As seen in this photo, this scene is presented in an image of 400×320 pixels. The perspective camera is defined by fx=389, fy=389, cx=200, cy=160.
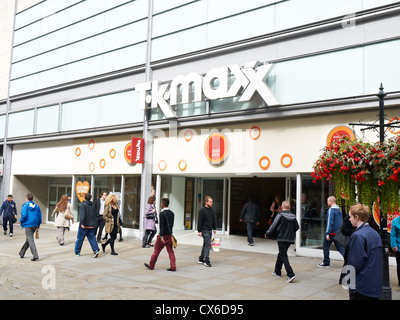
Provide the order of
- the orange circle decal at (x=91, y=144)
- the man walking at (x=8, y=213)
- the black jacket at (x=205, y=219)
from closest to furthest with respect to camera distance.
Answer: the black jacket at (x=205, y=219) < the man walking at (x=8, y=213) < the orange circle decal at (x=91, y=144)

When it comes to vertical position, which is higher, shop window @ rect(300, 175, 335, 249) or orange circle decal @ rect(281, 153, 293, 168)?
orange circle decal @ rect(281, 153, 293, 168)

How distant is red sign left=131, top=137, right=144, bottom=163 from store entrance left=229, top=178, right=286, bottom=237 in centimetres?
432

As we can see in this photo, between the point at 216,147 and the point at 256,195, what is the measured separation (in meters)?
5.00

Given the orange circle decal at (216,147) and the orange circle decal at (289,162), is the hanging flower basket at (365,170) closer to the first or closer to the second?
the orange circle decal at (289,162)

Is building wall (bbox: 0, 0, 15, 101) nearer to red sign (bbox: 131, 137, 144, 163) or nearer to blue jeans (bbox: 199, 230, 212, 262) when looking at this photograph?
red sign (bbox: 131, 137, 144, 163)

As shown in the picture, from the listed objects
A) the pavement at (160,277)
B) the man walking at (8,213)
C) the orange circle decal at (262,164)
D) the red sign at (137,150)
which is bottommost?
the pavement at (160,277)

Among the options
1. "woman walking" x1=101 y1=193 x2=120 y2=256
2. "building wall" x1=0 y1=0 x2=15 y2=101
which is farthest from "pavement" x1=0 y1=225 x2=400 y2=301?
"building wall" x1=0 y1=0 x2=15 y2=101

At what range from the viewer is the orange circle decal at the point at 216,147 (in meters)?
13.5

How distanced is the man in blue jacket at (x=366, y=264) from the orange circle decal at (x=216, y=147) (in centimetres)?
892

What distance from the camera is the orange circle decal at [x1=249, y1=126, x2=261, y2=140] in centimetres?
1279

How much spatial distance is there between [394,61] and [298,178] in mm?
4121

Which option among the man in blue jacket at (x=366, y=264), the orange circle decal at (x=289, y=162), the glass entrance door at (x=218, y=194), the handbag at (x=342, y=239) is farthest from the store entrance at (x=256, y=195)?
the man in blue jacket at (x=366, y=264)

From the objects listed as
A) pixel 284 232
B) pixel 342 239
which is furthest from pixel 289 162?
pixel 342 239

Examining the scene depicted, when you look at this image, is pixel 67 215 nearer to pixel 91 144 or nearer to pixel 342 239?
pixel 91 144
